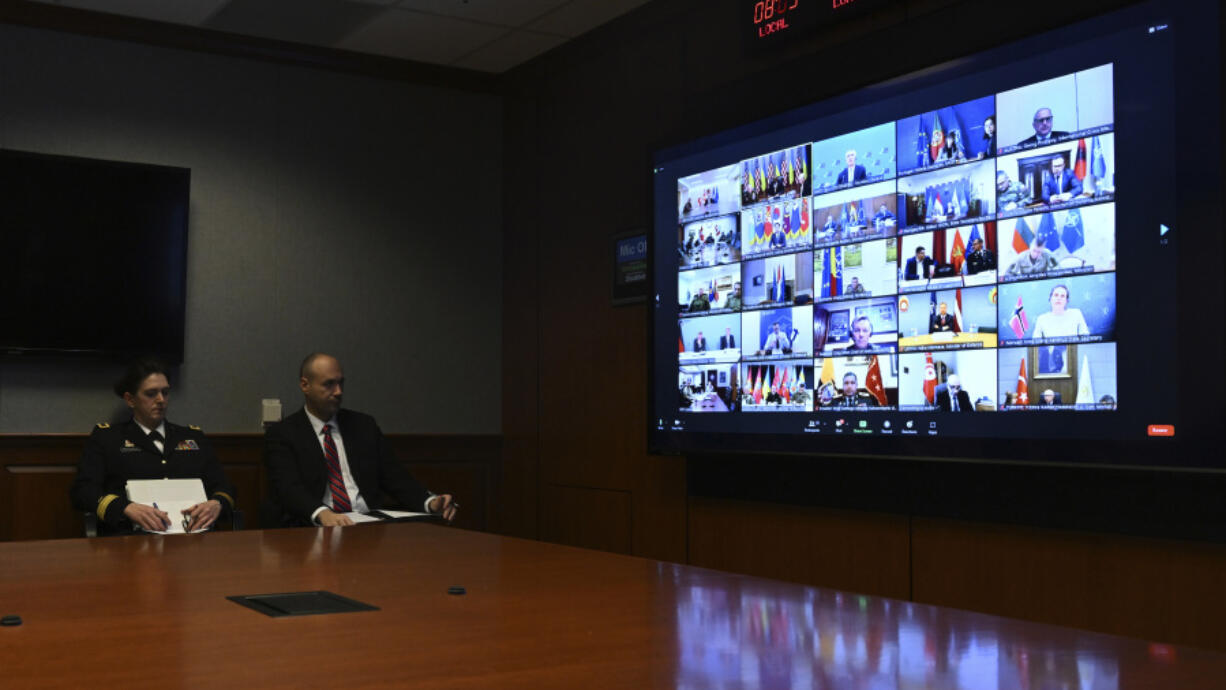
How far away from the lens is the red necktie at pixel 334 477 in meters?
4.93

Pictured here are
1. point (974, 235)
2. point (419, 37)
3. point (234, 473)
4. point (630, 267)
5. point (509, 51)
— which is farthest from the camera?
point (509, 51)

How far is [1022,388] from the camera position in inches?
133

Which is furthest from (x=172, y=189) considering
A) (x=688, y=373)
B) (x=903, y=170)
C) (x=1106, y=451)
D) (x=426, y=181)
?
(x=1106, y=451)

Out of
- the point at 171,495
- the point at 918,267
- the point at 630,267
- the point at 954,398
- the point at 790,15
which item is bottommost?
the point at 171,495

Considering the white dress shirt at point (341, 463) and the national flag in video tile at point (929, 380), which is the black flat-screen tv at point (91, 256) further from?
the national flag in video tile at point (929, 380)

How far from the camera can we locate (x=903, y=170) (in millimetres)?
3811

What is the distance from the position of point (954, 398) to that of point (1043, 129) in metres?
0.84

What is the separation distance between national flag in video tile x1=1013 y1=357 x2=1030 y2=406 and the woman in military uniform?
286cm

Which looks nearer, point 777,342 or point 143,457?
point 777,342

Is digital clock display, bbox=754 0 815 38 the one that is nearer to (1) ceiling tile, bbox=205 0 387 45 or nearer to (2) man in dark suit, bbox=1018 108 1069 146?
(2) man in dark suit, bbox=1018 108 1069 146

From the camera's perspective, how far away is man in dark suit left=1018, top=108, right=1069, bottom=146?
3348 millimetres

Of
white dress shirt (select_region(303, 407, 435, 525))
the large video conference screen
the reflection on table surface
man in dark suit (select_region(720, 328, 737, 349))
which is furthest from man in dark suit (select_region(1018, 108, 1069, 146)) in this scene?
white dress shirt (select_region(303, 407, 435, 525))

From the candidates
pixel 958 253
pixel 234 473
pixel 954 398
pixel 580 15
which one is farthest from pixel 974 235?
pixel 234 473

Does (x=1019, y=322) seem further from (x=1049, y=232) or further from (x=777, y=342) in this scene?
(x=777, y=342)
